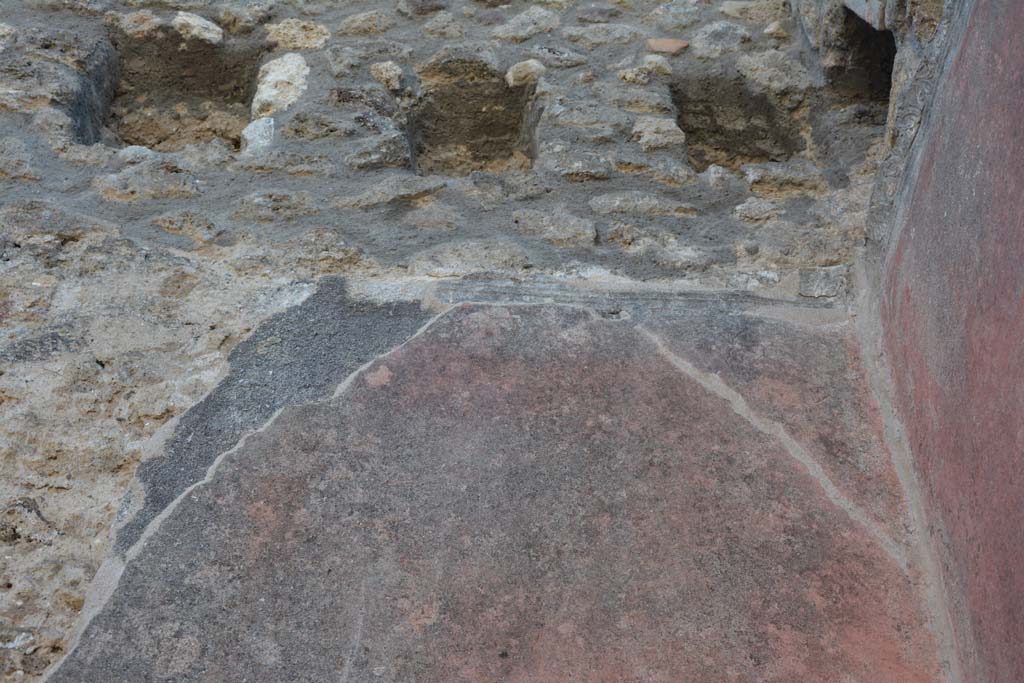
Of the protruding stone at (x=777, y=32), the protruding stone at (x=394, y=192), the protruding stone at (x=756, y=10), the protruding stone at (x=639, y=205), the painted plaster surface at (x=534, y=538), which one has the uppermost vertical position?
the protruding stone at (x=756, y=10)

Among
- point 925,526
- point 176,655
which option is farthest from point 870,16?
point 176,655

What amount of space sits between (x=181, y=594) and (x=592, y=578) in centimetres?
55

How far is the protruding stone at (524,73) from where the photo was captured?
268cm

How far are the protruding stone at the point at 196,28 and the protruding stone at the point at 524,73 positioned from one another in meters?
0.79

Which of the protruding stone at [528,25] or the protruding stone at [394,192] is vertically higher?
the protruding stone at [528,25]

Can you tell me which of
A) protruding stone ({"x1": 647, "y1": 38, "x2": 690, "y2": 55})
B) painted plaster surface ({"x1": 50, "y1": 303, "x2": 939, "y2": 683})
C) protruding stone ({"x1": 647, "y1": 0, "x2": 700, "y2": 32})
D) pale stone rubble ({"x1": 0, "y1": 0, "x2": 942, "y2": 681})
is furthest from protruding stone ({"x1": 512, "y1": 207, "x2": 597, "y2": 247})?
protruding stone ({"x1": 647, "y1": 0, "x2": 700, "y2": 32})

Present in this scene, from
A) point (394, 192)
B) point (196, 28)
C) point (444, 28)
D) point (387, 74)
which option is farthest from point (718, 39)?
point (196, 28)

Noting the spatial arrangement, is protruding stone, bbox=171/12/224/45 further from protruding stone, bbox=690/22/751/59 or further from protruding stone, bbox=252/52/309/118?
protruding stone, bbox=690/22/751/59

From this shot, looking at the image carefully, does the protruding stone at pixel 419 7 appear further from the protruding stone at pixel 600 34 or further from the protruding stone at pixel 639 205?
the protruding stone at pixel 639 205

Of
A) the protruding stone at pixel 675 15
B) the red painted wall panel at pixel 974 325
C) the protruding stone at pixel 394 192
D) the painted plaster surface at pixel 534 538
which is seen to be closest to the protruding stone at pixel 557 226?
the protruding stone at pixel 394 192

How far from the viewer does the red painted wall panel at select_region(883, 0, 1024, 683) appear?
121 centimetres

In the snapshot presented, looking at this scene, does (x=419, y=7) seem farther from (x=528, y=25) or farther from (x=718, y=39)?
(x=718, y=39)

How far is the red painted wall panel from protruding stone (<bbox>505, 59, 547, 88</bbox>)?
3.79ft

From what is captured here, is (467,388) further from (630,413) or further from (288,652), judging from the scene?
(288,652)
